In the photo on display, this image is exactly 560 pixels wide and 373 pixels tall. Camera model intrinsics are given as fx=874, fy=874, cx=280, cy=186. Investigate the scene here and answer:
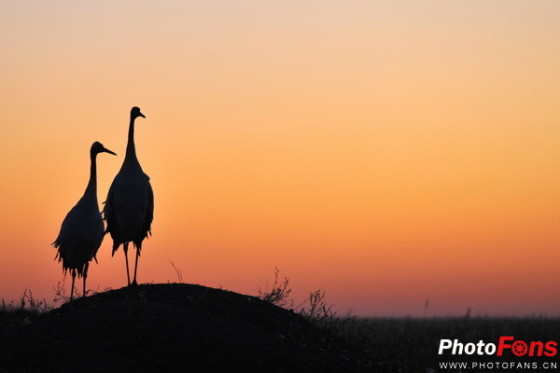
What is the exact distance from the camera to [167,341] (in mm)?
11367

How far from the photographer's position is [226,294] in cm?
1484

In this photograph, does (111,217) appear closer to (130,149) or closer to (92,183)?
(130,149)

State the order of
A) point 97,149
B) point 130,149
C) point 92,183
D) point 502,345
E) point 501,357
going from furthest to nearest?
point 501,357 < point 502,345 < point 97,149 < point 92,183 < point 130,149

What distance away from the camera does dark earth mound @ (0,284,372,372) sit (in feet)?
36.2

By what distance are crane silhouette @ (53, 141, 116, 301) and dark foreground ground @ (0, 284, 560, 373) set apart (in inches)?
145

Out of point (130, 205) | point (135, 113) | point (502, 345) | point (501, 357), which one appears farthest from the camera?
point (501, 357)

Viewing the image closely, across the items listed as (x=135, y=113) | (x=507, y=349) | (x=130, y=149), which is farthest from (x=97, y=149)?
(x=507, y=349)

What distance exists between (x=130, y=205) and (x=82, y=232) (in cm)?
268

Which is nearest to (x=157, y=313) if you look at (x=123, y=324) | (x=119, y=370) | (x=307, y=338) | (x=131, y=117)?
(x=123, y=324)

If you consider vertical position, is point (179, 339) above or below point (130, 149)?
below

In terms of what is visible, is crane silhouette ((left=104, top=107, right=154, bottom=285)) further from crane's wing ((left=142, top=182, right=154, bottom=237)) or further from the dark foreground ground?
the dark foreground ground

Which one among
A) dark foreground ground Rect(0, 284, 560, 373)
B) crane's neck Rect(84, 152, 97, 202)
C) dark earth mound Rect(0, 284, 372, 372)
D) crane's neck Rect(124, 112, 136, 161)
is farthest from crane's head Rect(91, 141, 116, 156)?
dark earth mound Rect(0, 284, 372, 372)

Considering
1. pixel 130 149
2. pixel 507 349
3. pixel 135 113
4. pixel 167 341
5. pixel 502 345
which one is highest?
pixel 135 113

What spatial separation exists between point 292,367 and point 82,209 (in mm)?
8599
